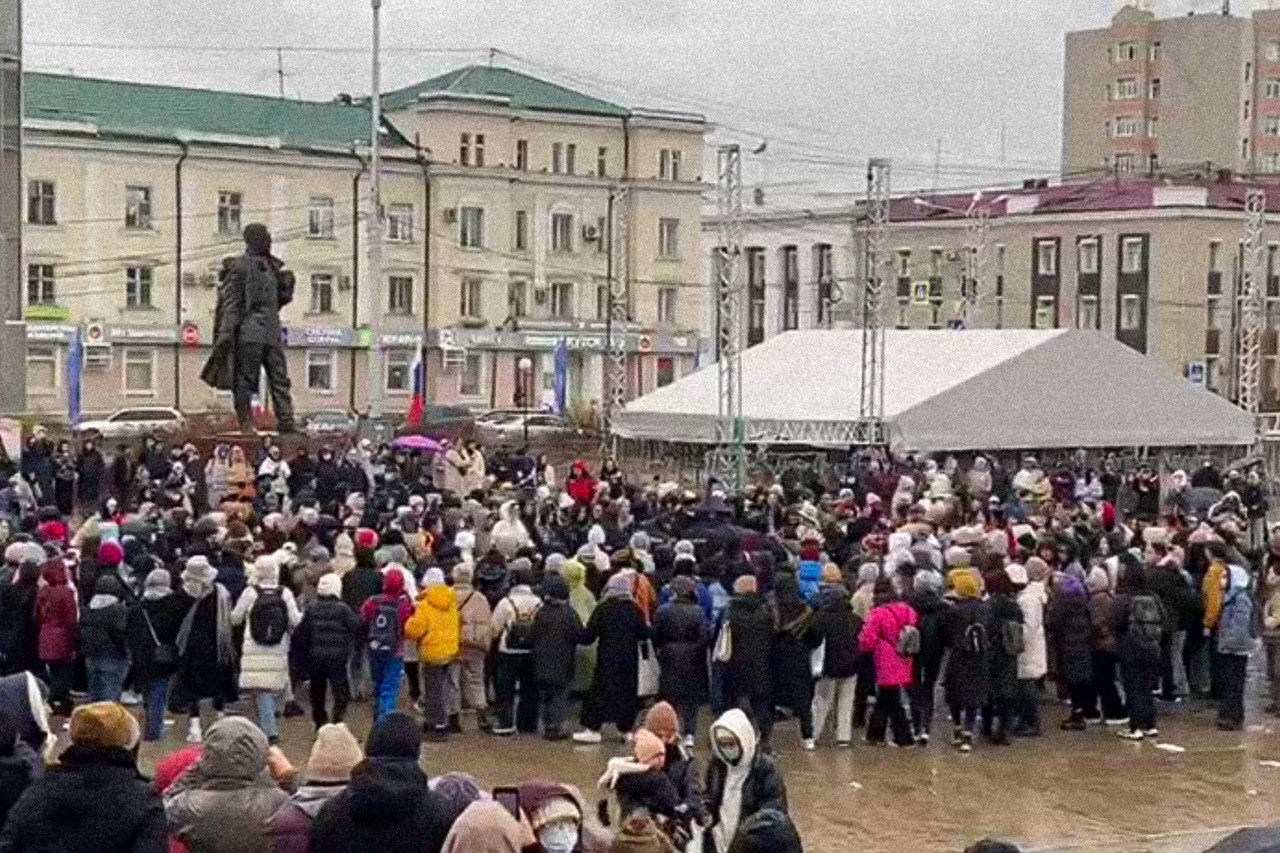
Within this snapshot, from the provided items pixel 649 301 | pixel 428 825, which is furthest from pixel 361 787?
pixel 649 301

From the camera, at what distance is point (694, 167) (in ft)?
226

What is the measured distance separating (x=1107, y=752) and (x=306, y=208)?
1881 inches

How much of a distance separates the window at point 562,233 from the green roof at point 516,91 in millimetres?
3300

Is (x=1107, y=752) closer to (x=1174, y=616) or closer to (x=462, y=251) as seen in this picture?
(x=1174, y=616)

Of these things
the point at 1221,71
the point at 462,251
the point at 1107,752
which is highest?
the point at 1221,71

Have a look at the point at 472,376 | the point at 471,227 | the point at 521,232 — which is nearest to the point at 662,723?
the point at 472,376

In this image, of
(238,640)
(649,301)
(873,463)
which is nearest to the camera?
(238,640)

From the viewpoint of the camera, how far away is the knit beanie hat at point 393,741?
7.53 m

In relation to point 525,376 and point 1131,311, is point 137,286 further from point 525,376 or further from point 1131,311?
point 1131,311

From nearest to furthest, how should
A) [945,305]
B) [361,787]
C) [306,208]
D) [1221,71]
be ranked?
[361,787] → [306,208] → [945,305] → [1221,71]

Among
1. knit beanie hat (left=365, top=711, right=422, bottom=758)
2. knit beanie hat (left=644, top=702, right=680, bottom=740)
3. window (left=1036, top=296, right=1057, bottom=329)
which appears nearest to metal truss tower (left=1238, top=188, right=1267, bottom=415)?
window (left=1036, top=296, right=1057, bottom=329)

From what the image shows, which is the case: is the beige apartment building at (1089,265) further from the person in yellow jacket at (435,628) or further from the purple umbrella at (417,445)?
the person in yellow jacket at (435,628)

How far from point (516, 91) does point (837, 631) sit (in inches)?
2088

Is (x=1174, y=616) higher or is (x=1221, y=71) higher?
(x=1221, y=71)
